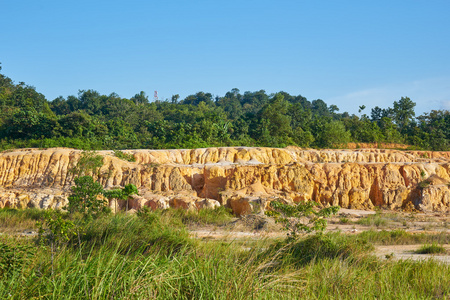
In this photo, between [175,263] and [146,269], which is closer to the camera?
[146,269]

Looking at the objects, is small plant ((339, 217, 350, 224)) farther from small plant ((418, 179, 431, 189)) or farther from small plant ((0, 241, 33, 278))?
small plant ((0, 241, 33, 278))

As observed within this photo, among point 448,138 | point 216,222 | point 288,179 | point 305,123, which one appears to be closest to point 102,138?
point 288,179

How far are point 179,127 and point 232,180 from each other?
50.0 ft

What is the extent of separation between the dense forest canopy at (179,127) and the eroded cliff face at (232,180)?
6149 mm

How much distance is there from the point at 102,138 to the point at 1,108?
45.6 ft

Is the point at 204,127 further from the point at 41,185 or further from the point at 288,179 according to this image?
the point at 41,185

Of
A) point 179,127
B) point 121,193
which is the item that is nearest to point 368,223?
point 121,193

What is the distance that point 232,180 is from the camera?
2811cm

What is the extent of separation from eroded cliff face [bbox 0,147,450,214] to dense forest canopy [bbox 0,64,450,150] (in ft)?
20.2

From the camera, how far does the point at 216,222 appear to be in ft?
71.5

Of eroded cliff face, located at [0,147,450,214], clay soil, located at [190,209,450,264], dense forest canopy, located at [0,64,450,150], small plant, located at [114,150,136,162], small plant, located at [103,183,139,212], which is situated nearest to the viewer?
clay soil, located at [190,209,450,264]

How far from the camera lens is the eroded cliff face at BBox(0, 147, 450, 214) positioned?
25856 mm

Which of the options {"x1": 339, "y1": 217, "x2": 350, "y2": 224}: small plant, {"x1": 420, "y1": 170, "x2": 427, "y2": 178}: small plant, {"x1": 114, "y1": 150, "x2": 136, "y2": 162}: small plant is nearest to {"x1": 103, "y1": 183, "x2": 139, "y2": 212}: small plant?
{"x1": 114, "y1": 150, "x2": 136, "y2": 162}: small plant

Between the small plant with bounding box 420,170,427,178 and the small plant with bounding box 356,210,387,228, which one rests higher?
the small plant with bounding box 420,170,427,178
